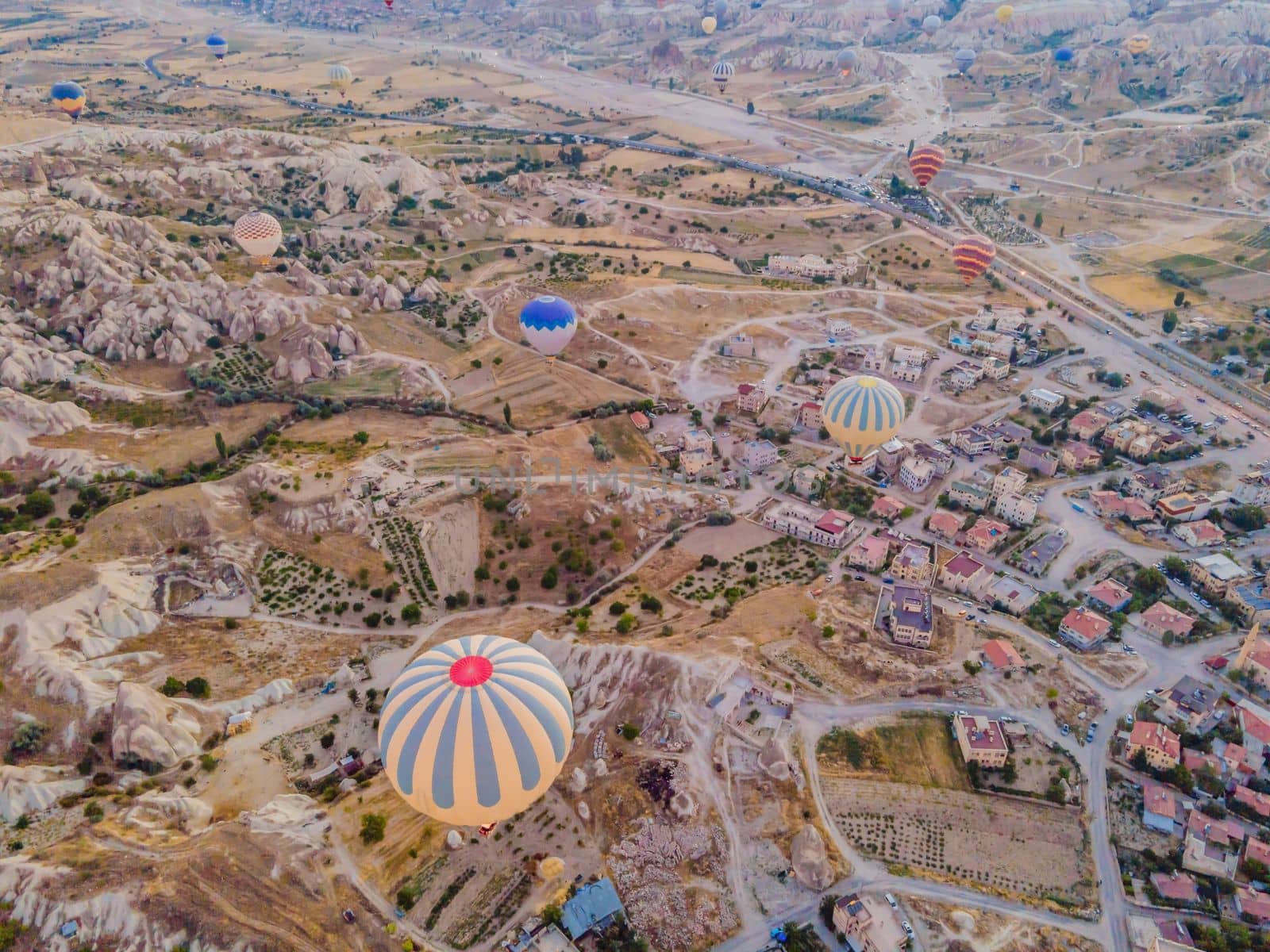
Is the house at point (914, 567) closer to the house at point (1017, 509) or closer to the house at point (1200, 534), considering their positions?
the house at point (1017, 509)

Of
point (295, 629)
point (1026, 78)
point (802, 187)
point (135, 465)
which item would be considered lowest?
point (295, 629)

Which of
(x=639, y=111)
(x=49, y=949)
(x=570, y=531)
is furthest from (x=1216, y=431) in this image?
(x=639, y=111)

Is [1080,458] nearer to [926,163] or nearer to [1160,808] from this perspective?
[1160,808]

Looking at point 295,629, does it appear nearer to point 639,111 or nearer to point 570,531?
point 570,531

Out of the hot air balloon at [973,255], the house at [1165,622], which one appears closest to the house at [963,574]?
the house at [1165,622]

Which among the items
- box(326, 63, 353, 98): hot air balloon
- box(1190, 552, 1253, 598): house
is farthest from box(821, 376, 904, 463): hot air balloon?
box(326, 63, 353, 98): hot air balloon
